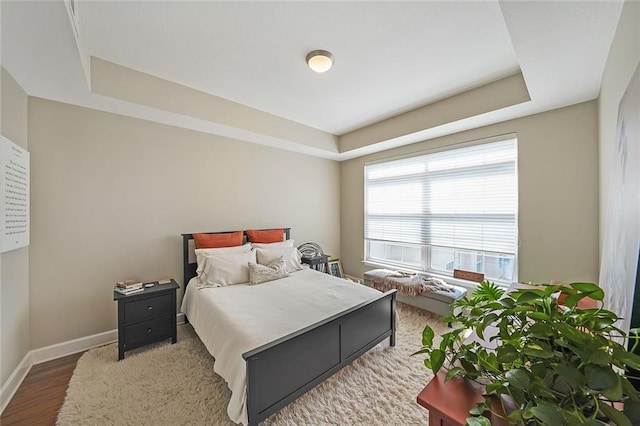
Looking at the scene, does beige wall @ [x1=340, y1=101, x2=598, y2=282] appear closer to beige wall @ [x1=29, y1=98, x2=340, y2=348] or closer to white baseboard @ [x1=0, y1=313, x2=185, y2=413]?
beige wall @ [x1=29, y1=98, x2=340, y2=348]

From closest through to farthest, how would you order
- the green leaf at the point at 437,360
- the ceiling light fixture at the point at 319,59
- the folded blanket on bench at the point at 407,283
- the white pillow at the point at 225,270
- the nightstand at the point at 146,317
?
the green leaf at the point at 437,360
the ceiling light fixture at the point at 319,59
the nightstand at the point at 146,317
the white pillow at the point at 225,270
the folded blanket on bench at the point at 407,283

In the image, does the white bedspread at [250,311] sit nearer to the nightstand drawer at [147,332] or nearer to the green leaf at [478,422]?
the nightstand drawer at [147,332]

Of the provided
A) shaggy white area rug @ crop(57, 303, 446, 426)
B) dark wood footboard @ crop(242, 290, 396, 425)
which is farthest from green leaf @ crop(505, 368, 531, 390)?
shaggy white area rug @ crop(57, 303, 446, 426)

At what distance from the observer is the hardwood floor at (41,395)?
1677 mm

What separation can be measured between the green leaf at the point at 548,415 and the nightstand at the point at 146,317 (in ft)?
9.51

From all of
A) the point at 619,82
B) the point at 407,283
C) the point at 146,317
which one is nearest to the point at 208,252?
the point at 146,317

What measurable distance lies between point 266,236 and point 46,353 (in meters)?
2.42

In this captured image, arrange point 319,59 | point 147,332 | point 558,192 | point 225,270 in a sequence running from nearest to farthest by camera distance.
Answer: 1. point 319,59
2. point 147,332
3. point 558,192
4. point 225,270

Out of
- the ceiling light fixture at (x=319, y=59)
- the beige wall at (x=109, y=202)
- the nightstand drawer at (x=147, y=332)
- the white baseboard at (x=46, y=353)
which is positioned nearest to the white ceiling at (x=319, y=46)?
the ceiling light fixture at (x=319, y=59)

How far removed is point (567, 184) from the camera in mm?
2520

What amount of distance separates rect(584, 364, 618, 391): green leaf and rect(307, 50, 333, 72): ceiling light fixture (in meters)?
2.38

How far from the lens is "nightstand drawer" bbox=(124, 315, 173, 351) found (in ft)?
7.61

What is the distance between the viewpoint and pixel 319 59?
84.0 inches

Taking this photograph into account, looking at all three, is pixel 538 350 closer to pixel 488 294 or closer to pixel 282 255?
pixel 488 294
